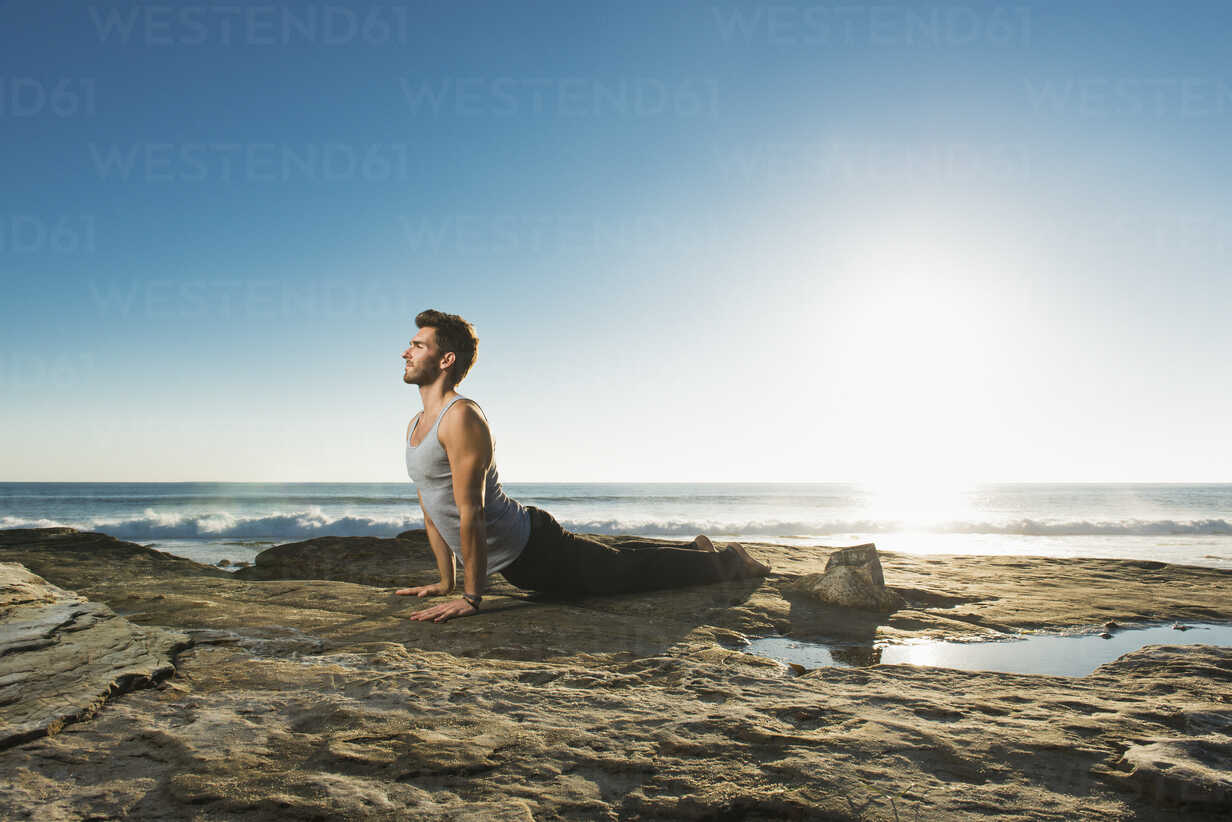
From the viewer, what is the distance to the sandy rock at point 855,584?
4062mm

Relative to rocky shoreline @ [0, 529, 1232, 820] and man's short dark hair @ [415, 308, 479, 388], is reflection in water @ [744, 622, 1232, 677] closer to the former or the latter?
rocky shoreline @ [0, 529, 1232, 820]

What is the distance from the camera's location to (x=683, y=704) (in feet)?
6.47

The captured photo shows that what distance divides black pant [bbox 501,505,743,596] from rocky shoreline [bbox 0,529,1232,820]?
524 mm

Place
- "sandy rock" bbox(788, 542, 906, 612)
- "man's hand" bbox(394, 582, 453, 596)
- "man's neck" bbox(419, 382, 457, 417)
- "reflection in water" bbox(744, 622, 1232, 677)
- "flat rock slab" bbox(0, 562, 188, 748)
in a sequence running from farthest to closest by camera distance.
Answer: "sandy rock" bbox(788, 542, 906, 612)
"man's hand" bbox(394, 582, 453, 596)
"man's neck" bbox(419, 382, 457, 417)
"reflection in water" bbox(744, 622, 1232, 677)
"flat rock slab" bbox(0, 562, 188, 748)

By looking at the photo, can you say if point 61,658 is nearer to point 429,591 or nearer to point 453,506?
point 453,506

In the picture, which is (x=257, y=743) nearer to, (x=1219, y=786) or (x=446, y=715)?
(x=446, y=715)

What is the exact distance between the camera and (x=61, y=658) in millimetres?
2137

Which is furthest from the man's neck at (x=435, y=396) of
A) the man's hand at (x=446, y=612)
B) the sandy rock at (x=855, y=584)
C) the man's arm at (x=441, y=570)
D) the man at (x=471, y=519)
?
the sandy rock at (x=855, y=584)

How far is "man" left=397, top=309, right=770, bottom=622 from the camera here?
337 centimetres

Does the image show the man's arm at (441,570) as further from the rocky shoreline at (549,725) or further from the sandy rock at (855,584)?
the sandy rock at (855,584)

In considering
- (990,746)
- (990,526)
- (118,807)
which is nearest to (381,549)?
(118,807)

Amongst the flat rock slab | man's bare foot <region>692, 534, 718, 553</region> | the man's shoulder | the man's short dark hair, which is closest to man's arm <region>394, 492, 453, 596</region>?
the man's shoulder

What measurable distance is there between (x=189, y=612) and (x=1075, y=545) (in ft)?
48.8

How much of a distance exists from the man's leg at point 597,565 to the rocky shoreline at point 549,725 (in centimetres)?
53
